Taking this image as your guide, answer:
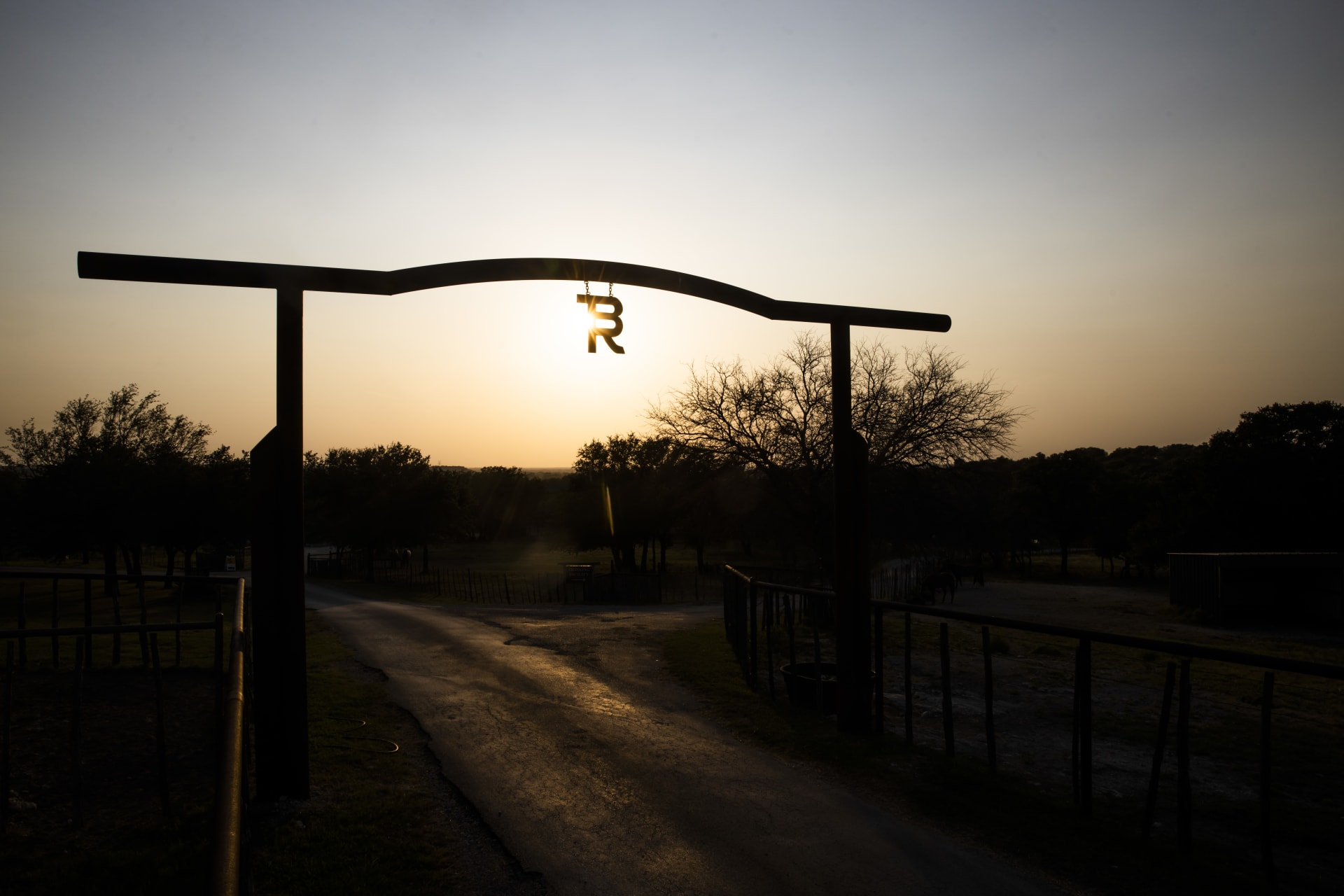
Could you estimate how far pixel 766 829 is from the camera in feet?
20.7

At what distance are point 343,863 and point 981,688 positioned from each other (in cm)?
1048

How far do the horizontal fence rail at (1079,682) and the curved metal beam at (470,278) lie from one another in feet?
10.9

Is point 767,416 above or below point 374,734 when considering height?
above

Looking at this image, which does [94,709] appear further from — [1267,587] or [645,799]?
[1267,587]

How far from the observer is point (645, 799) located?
701 centimetres

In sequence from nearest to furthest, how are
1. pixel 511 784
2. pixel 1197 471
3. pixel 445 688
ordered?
1. pixel 511 784
2. pixel 445 688
3. pixel 1197 471

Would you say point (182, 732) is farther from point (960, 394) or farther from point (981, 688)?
point (960, 394)

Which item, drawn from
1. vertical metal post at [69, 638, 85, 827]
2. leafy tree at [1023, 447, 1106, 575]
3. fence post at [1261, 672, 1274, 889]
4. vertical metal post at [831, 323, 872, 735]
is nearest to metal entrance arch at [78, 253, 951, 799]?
vertical metal post at [69, 638, 85, 827]

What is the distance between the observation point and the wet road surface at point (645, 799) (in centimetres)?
549

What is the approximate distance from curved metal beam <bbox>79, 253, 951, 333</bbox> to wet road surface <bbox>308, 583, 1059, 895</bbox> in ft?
15.3

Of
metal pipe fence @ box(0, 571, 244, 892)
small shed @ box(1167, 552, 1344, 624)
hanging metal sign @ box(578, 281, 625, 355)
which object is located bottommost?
small shed @ box(1167, 552, 1344, 624)

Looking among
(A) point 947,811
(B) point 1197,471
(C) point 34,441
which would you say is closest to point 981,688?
(A) point 947,811

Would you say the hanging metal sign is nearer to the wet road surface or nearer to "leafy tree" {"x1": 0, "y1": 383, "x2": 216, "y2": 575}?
the wet road surface

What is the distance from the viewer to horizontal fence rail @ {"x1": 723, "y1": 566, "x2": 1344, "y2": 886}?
5715 mm
